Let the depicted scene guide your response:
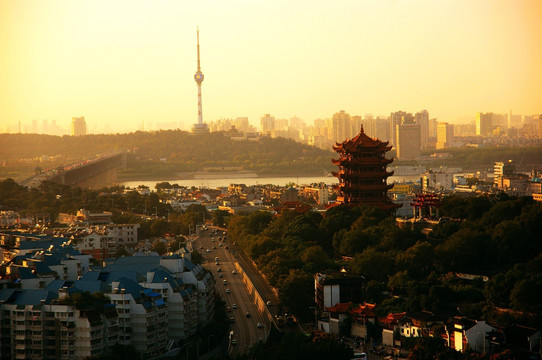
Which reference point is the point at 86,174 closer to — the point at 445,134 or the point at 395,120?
the point at 395,120

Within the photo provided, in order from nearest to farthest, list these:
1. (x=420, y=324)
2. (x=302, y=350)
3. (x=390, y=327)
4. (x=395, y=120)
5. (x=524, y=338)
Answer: (x=302, y=350), (x=524, y=338), (x=420, y=324), (x=390, y=327), (x=395, y=120)

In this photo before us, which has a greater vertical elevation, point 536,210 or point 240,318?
point 536,210

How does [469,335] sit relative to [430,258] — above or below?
below

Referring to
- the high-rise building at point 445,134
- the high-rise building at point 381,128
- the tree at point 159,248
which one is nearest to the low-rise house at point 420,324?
the tree at point 159,248

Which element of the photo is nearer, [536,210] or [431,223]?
[536,210]

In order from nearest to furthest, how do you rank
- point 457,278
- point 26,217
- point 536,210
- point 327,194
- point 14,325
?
point 14,325 < point 457,278 < point 536,210 < point 26,217 < point 327,194

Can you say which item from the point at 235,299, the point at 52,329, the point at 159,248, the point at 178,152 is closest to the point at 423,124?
the point at 178,152

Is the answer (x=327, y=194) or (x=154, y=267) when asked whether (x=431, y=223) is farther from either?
(x=327, y=194)

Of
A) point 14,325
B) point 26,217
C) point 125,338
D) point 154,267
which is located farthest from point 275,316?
point 26,217

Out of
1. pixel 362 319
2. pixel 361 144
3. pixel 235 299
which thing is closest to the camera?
pixel 362 319
